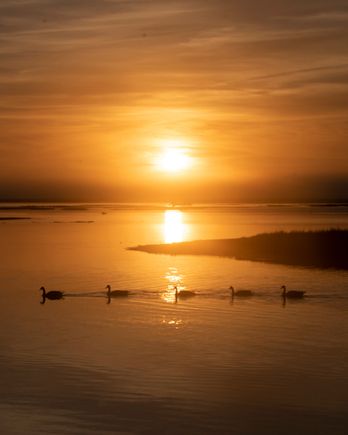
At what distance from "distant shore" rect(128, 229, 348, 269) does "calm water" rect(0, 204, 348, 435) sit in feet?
30.7

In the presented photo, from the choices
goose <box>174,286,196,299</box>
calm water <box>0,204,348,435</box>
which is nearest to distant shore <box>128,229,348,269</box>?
calm water <box>0,204,348,435</box>

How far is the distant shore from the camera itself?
5494 cm

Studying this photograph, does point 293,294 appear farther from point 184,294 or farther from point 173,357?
point 173,357

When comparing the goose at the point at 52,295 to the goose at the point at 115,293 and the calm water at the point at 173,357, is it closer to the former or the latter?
the calm water at the point at 173,357

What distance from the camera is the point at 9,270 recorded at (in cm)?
5006

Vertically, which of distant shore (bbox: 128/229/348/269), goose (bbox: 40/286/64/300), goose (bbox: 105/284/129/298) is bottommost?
goose (bbox: 40/286/64/300)

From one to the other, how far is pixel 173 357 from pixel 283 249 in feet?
124

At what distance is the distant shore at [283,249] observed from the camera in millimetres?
54938

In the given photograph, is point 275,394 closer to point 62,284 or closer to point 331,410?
point 331,410

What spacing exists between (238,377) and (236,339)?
5.32m

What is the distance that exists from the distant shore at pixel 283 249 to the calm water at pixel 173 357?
935 centimetres

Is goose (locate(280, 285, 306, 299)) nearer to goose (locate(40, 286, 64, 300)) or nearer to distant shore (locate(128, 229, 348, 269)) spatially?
goose (locate(40, 286, 64, 300))

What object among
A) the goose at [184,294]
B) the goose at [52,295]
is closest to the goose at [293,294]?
the goose at [184,294]

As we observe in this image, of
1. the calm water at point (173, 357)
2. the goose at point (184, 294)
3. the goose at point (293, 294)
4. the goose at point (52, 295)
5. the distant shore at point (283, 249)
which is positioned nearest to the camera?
the calm water at point (173, 357)
